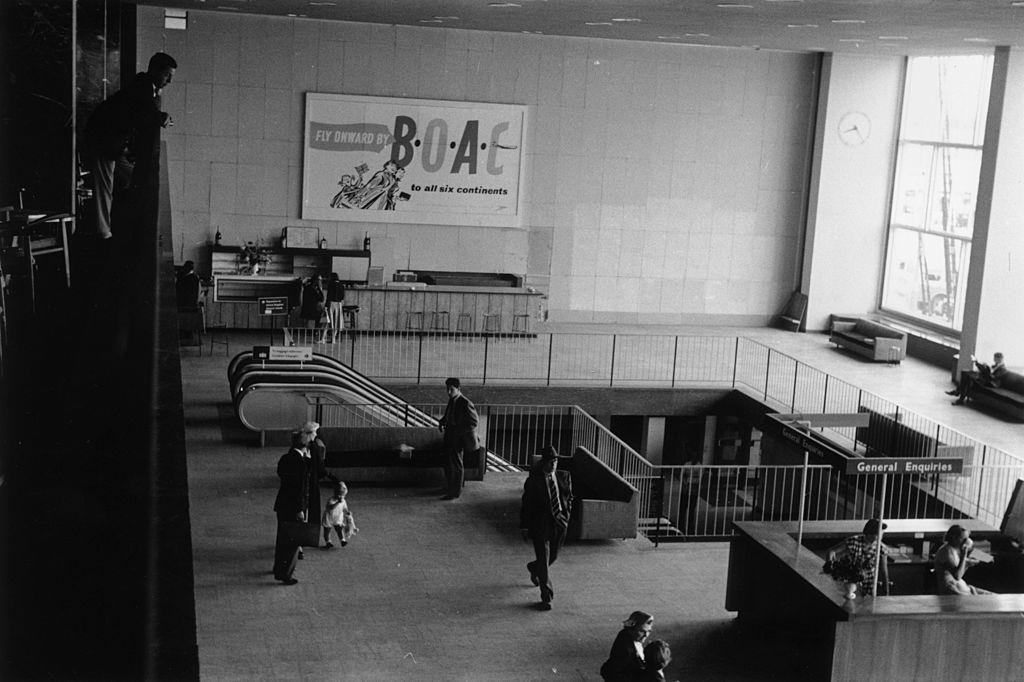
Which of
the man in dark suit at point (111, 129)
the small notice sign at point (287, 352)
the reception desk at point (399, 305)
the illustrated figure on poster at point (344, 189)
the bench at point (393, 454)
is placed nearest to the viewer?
the man in dark suit at point (111, 129)

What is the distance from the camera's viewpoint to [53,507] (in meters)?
1.47

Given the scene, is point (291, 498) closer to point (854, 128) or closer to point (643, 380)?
point (643, 380)

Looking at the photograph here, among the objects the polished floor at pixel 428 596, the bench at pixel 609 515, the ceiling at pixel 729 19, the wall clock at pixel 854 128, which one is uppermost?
the ceiling at pixel 729 19

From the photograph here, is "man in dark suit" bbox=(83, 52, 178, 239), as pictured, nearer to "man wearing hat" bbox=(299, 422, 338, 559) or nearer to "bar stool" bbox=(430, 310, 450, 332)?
"man wearing hat" bbox=(299, 422, 338, 559)

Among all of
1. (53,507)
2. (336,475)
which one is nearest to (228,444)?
(336,475)

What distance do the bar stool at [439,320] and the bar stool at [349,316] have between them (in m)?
1.51

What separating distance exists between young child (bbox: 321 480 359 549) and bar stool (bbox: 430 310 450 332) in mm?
11247

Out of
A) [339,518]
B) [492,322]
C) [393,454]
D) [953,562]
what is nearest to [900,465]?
[953,562]

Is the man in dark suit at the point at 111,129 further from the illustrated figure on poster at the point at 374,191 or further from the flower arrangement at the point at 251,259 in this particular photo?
the illustrated figure on poster at the point at 374,191

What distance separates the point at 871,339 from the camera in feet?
82.3

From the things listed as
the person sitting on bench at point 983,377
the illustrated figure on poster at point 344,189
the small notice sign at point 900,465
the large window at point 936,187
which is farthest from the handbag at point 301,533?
the large window at point 936,187

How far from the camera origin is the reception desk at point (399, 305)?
2431 cm

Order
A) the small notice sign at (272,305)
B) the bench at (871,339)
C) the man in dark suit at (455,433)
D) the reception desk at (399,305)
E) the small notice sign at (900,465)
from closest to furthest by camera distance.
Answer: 1. the small notice sign at (900,465)
2. the man in dark suit at (455,433)
3. the small notice sign at (272,305)
4. the reception desk at (399,305)
5. the bench at (871,339)

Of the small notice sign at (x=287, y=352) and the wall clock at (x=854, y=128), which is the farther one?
the wall clock at (x=854, y=128)
